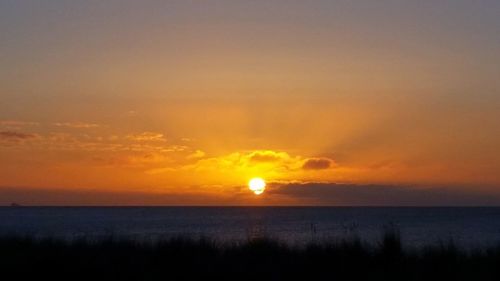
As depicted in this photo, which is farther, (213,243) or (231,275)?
(213,243)

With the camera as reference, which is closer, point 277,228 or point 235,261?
point 235,261

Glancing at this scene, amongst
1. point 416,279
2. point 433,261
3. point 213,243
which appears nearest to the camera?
point 416,279

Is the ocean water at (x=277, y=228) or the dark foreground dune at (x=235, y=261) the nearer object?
the dark foreground dune at (x=235, y=261)

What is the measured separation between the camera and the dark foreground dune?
14.8m

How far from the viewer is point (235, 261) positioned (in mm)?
15883

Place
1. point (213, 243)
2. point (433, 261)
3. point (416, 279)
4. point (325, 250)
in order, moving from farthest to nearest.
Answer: point (213, 243) → point (325, 250) → point (433, 261) → point (416, 279)

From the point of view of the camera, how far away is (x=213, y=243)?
18281 millimetres

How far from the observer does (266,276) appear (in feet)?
48.9

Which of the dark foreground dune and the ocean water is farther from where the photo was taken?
the ocean water

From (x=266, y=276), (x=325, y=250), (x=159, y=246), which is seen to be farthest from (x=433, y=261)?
(x=159, y=246)

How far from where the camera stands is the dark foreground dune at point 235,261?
1484 centimetres

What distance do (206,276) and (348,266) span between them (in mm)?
3090

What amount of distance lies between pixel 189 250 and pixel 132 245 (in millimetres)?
1452

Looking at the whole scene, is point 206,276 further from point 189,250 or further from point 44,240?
point 44,240
